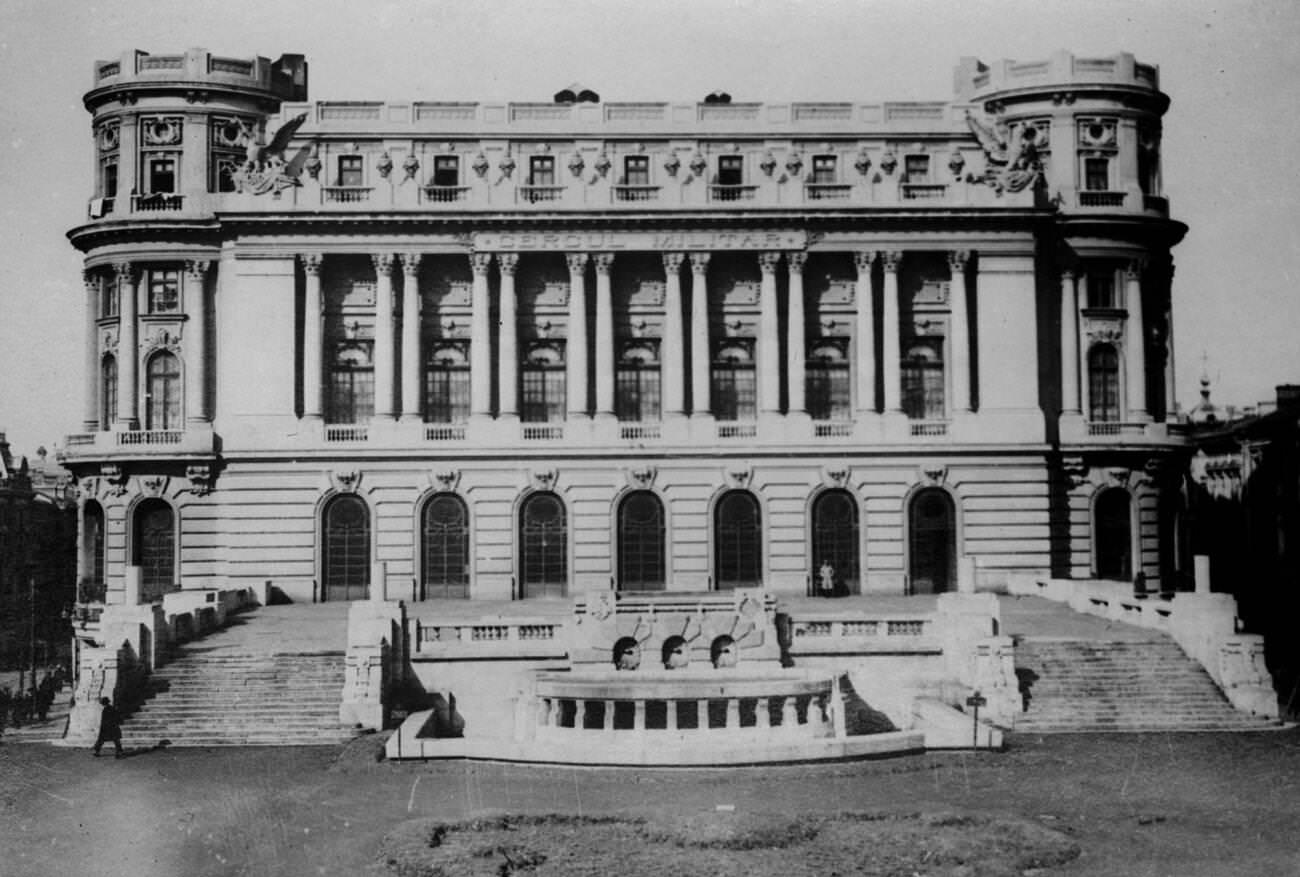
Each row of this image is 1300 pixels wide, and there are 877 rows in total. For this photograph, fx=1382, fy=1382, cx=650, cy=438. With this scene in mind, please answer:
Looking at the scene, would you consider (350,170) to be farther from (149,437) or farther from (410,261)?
(149,437)

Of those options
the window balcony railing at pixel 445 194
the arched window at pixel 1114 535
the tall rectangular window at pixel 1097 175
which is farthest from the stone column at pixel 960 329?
the window balcony railing at pixel 445 194

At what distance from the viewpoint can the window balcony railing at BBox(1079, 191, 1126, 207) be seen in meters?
54.6

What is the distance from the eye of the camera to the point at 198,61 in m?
54.3

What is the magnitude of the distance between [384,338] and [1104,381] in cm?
2819

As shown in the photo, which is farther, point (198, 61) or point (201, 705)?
point (198, 61)

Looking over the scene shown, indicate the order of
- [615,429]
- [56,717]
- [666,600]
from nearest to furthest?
[666,600] → [56,717] → [615,429]

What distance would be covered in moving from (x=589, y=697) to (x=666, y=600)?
692 cm

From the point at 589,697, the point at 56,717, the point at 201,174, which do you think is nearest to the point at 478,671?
Answer: the point at 589,697

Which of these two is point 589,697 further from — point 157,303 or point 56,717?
point 157,303

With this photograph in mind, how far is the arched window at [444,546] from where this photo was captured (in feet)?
167

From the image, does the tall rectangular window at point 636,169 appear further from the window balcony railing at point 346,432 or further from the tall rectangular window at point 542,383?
the window balcony railing at point 346,432

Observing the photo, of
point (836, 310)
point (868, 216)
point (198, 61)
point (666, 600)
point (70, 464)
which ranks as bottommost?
point (666, 600)

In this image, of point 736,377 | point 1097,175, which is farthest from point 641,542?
point 1097,175

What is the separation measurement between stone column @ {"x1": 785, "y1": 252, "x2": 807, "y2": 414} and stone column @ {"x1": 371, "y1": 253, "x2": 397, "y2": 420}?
1506 centimetres
